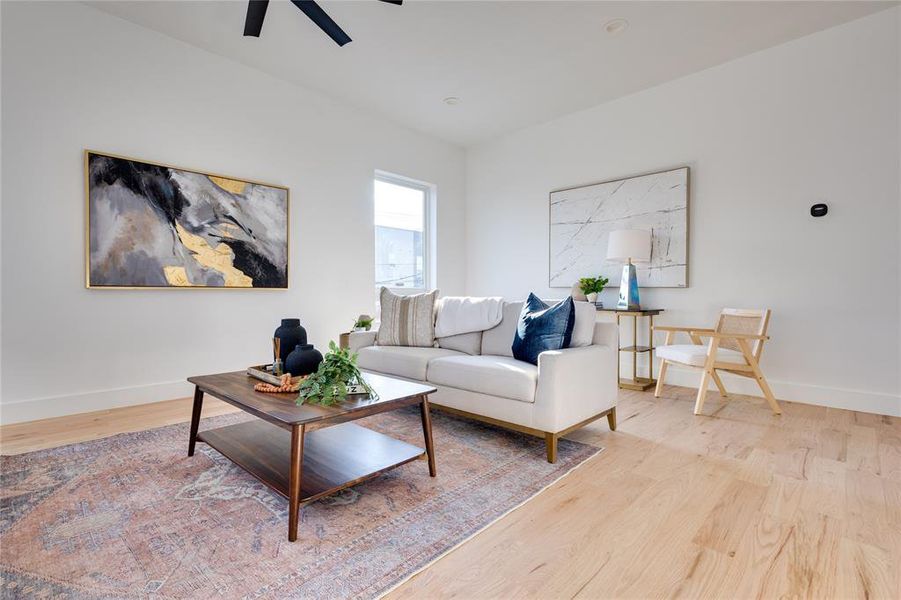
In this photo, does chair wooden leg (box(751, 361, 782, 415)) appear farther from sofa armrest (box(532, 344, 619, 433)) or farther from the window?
the window

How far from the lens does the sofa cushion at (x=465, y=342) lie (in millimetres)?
3068

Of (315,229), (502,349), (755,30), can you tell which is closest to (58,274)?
(315,229)

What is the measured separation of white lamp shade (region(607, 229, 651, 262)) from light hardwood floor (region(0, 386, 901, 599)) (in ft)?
5.24

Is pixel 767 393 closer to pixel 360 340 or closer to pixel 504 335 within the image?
pixel 504 335

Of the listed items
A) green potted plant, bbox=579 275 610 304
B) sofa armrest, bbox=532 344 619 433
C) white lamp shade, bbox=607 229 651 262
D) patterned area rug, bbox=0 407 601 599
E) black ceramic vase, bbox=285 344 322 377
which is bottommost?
patterned area rug, bbox=0 407 601 599

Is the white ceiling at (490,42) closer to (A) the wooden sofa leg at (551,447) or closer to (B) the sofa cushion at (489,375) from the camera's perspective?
(B) the sofa cushion at (489,375)

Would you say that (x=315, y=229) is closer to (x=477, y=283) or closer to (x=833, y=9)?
(x=477, y=283)

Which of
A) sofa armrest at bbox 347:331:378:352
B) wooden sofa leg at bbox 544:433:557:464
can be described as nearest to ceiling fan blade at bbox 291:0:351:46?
sofa armrest at bbox 347:331:378:352

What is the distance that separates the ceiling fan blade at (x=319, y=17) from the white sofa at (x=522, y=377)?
1937mm

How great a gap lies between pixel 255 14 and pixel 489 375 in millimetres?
2280

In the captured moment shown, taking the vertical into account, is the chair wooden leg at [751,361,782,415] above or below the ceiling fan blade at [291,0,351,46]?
below

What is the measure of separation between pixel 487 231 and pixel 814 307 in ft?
10.7

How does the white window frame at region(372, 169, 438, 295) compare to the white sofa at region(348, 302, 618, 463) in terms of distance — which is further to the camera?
the white window frame at region(372, 169, 438, 295)

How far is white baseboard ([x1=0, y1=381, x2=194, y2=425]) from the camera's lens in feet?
8.73
